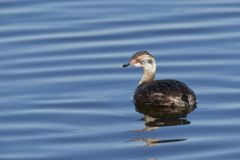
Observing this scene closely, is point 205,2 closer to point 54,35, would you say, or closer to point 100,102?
point 54,35

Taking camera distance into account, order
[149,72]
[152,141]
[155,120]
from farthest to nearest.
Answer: [149,72], [155,120], [152,141]

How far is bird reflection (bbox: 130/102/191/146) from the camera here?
52.1ft

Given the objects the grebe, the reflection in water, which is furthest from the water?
the grebe

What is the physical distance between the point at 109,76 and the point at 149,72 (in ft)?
2.25

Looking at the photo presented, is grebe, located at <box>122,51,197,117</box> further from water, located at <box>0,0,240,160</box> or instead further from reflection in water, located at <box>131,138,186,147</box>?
reflection in water, located at <box>131,138,186,147</box>

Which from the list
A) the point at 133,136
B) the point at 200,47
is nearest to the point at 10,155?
the point at 133,136

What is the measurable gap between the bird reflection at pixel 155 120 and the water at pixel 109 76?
0.03 metres

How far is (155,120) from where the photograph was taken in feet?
57.2

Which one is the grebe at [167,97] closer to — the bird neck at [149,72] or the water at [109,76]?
the water at [109,76]

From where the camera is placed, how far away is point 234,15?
77.4ft

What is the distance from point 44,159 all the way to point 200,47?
23.8ft

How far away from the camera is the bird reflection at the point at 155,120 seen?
1587 centimetres

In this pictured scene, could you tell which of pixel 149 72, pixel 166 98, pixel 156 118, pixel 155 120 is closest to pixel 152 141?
pixel 155 120

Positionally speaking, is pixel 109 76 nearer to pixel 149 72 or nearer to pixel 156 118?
pixel 149 72
